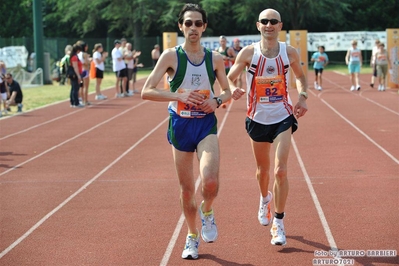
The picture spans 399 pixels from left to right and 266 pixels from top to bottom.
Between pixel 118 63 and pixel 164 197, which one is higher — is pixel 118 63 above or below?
above

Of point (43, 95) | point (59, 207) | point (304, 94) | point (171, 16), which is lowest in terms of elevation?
point (43, 95)

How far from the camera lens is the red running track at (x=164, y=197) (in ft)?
20.6

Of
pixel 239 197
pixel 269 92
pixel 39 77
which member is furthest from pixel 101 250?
pixel 39 77

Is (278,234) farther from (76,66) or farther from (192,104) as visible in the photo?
(76,66)

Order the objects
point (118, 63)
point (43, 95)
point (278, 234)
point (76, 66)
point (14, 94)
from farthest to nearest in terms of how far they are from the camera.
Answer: point (43, 95) → point (118, 63) → point (76, 66) → point (14, 94) → point (278, 234)

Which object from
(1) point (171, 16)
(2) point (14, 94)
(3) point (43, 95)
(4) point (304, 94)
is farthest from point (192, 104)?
(1) point (171, 16)

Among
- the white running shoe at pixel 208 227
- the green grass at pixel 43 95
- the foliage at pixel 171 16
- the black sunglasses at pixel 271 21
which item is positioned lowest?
the green grass at pixel 43 95

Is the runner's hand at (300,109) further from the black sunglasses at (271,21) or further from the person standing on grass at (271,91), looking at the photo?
the black sunglasses at (271,21)

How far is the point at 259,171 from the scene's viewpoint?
22.9ft

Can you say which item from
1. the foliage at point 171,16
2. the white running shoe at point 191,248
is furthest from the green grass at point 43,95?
the foliage at point 171,16

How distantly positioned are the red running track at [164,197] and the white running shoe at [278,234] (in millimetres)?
64

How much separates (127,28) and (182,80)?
49.7m

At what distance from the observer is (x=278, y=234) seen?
21.0ft

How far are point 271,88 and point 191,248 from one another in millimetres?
1587
